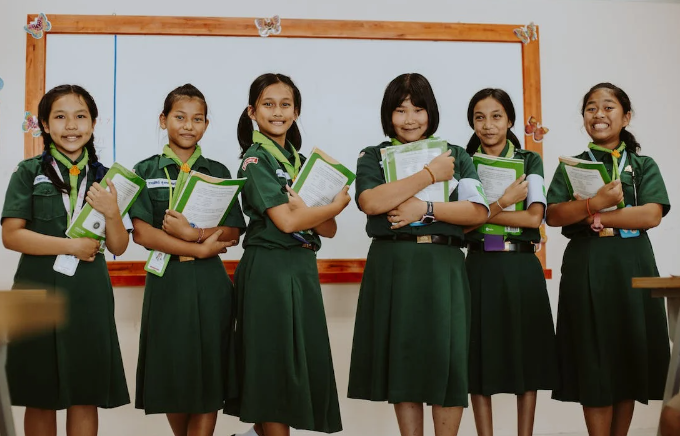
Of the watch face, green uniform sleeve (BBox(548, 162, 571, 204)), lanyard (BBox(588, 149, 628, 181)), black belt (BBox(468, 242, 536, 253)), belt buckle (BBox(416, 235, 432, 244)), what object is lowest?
black belt (BBox(468, 242, 536, 253))

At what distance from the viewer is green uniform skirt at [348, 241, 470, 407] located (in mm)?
2332

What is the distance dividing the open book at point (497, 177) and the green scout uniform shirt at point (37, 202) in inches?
60.9

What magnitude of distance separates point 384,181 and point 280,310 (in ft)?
1.93

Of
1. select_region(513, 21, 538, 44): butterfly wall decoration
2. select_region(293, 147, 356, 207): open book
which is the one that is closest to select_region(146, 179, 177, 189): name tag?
select_region(293, 147, 356, 207): open book

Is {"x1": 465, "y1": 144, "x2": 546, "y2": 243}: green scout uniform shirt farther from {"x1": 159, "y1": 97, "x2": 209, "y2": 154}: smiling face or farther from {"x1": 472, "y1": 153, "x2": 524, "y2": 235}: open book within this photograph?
{"x1": 159, "y1": 97, "x2": 209, "y2": 154}: smiling face

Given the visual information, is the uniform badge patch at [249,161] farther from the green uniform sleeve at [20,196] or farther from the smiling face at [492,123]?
the smiling face at [492,123]

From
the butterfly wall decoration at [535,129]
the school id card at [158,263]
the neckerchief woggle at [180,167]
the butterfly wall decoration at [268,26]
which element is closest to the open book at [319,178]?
the neckerchief woggle at [180,167]

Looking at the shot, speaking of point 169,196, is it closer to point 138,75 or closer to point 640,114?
point 138,75

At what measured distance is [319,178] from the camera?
2.40 m

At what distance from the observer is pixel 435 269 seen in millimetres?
2375

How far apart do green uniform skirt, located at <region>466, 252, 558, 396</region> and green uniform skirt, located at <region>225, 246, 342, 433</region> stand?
625 mm

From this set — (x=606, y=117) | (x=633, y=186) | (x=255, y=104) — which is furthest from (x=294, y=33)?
(x=633, y=186)

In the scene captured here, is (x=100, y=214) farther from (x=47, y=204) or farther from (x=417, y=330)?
(x=417, y=330)

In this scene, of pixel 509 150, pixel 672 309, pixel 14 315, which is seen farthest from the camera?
pixel 509 150
